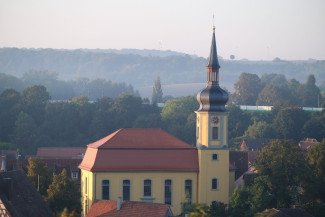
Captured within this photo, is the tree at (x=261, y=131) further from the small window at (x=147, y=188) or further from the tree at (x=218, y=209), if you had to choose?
the tree at (x=218, y=209)

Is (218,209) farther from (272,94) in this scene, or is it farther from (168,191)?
(272,94)

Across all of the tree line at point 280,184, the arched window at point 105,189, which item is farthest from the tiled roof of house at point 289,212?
the arched window at point 105,189

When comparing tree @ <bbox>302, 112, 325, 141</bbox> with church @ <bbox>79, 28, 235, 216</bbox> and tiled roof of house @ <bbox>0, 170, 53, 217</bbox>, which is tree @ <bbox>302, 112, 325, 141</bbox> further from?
tiled roof of house @ <bbox>0, 170, 53, 217</bbox>

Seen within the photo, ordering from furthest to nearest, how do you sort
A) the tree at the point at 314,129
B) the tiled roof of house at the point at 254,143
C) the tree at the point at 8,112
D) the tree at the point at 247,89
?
the tree at the point at 247,89
the tree at the point at 314,129
the tree at the point at 8,112
the tiled roof of house at the point at 254,143

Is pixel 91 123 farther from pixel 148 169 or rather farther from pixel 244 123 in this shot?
pixel 148 169

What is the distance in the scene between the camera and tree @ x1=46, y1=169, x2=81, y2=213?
6469 centimetres

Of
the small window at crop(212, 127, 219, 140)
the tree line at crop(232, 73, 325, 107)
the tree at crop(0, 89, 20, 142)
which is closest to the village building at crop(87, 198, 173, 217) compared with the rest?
the small window at crop(212, 127, 219, 140)

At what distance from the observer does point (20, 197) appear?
182ft

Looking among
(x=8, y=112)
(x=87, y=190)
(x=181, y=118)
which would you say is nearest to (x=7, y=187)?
(x=87, y=190)

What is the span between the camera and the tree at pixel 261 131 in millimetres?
125562

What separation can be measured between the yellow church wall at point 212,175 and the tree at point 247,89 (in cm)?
10995

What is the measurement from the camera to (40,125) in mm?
130500

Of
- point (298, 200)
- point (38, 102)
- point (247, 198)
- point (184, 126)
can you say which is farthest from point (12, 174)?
point (38, 102)

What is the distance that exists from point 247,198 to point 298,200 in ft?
14.1
